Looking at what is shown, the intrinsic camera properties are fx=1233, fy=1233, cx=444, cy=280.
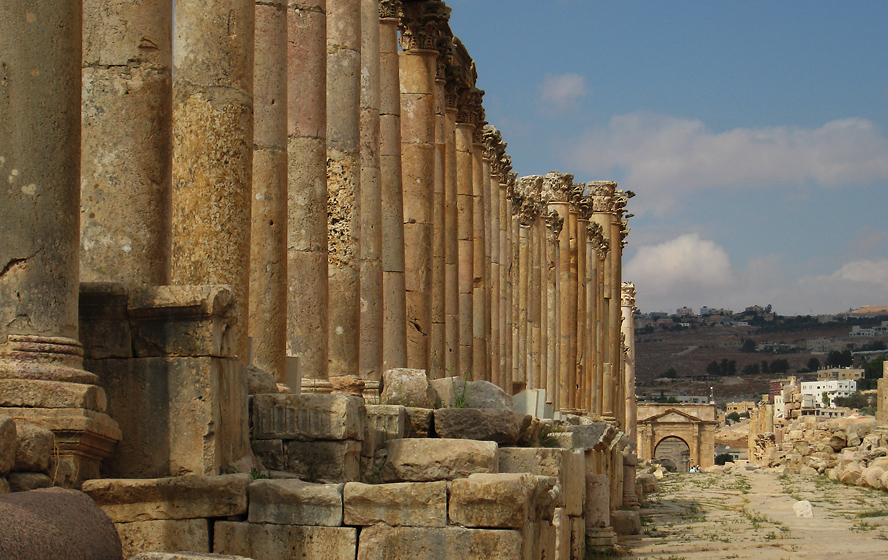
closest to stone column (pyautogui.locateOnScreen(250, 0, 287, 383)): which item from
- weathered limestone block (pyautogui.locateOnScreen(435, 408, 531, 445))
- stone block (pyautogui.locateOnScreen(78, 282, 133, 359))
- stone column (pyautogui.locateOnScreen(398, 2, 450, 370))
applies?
weathered limestone block (pyautogui.locateOnScreen(435, 408, 531, 445))

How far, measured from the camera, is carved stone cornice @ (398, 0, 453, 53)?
19250 mm

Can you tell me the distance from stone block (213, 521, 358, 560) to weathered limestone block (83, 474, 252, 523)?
0.61 feet

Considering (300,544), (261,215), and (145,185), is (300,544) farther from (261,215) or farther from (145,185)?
(261,215)

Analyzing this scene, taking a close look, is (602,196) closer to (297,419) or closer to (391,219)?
(391,219)

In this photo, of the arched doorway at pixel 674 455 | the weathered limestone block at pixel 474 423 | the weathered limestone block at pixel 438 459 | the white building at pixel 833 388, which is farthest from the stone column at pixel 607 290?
the white building at pixel 833 388

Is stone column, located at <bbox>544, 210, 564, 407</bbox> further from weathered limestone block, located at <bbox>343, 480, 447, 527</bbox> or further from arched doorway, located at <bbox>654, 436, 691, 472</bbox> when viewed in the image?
arched doorway, located at <bbox>654, 436, 691, 472</bbox>

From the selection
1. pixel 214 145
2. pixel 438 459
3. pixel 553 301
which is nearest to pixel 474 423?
pixel 438 459

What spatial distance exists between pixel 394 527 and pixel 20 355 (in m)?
2.61

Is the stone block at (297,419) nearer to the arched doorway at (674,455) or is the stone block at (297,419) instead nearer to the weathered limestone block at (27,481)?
the weathered limestone block at (27,481)

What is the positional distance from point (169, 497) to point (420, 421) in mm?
4728

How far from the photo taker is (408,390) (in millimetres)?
12641

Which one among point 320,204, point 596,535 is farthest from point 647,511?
point 320,204

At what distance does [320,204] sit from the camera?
13.5m

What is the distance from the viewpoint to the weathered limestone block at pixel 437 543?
7957 millimetres
